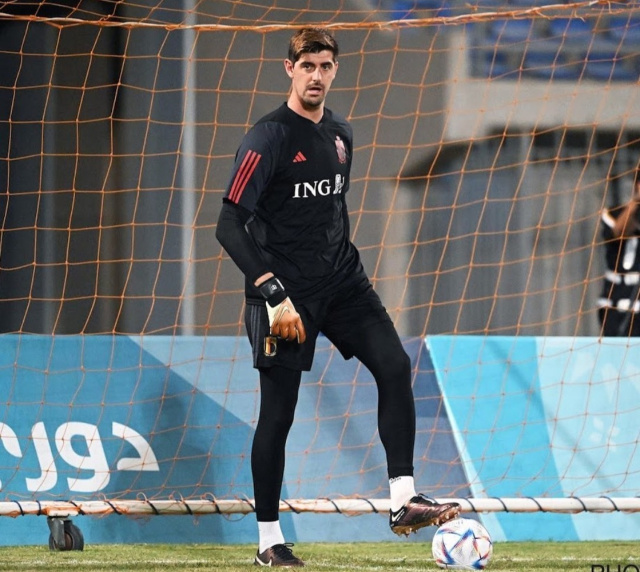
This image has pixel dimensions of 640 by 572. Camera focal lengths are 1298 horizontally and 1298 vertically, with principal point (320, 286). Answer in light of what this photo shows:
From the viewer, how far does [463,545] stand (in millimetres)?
4023

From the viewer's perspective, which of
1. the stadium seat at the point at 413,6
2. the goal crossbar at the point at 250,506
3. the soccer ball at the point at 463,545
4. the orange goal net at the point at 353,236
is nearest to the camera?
the soccer ball at the point at 463,545

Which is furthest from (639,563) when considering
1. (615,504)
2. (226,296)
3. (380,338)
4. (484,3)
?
(484,3)

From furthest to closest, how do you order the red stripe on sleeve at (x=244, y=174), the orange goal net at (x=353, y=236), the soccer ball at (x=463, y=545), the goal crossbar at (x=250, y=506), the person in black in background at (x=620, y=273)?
the person in black in background at (x=620, y=273), the orange goal net at (x=353, y=236), the goal crossbar at (x=250, y=506), the red stripe on sleeve at (x=244, y=174), the soccer ball at (x=463, y=545)

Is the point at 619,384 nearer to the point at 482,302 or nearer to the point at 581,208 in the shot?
the point at 482,302

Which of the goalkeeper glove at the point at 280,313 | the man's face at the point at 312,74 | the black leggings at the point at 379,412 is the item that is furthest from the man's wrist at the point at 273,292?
the man's face at the point at 312,74

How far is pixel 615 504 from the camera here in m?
4.99

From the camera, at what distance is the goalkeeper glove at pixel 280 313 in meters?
4.07

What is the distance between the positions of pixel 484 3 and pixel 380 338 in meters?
5.64

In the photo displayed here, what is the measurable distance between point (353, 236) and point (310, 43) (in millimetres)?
5282

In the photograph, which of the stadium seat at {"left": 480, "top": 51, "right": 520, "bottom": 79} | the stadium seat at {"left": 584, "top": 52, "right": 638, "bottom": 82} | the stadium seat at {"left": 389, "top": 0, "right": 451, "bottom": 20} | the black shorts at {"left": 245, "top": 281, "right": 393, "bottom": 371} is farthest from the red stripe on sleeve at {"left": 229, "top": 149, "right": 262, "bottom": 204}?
the stadium seat at {"left": 584, "top": 52, "right": 638, "bottom": 82}

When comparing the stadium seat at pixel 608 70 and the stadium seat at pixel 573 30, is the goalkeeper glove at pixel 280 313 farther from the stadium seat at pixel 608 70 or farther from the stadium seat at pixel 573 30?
the stadium seat at pixel 608 70

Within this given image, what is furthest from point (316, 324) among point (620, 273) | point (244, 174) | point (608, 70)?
point (608, 70)

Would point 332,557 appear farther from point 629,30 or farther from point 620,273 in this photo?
point 629,30

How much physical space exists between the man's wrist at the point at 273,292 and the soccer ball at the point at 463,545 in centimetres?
88
